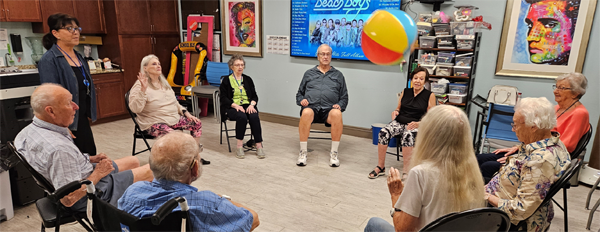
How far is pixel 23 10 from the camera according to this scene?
4316mm

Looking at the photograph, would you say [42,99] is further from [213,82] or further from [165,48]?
[165,48]

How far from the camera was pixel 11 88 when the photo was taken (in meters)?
2.54

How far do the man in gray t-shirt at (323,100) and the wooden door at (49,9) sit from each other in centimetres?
345

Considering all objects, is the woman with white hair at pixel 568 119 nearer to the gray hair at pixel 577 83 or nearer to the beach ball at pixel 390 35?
the gray hair at pixel 577 83

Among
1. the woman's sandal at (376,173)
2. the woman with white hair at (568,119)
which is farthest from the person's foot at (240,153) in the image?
the woman with white hair at (568,119)

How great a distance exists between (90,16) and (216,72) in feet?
6.56

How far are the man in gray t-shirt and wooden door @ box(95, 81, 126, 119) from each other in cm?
307

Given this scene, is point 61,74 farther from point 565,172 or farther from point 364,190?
point 565,172

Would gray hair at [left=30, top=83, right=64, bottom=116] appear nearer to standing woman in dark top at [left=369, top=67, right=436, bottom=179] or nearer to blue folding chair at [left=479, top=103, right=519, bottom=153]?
standing woman in dark top at [left=369, top=67, right=436, bottom=179]

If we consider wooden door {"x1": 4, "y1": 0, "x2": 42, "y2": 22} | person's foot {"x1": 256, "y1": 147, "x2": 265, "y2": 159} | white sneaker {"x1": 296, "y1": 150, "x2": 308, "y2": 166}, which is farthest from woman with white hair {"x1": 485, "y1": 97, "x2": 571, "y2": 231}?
wooden door {"x1": 4, "y1": 0, "x2": 42, "y2": 22}

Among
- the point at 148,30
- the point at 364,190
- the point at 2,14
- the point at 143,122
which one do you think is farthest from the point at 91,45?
the point at 364,190

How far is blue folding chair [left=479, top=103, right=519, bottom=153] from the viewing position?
10.5 ft

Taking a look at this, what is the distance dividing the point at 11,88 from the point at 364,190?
2.85 m

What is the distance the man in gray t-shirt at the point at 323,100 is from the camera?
3684mm
